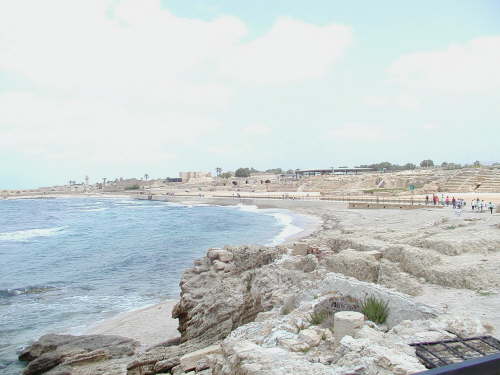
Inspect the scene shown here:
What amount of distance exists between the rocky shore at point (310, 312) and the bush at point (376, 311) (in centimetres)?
12

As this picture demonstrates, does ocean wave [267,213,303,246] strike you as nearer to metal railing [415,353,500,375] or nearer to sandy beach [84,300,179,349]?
sandy beach [84,300,179,349]

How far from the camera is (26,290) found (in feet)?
61.7

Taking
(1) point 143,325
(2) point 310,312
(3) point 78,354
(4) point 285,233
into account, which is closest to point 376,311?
(2) point 310,312

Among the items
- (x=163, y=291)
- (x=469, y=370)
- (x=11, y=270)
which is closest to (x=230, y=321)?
(x=469, y=370)

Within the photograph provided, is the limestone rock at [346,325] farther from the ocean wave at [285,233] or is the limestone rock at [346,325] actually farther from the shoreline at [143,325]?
the ocean wave at [285,233]

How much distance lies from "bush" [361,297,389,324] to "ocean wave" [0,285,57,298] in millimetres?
16577

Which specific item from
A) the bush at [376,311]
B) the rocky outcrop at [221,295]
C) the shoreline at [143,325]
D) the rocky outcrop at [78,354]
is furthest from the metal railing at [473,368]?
the shoreline at [143,325]

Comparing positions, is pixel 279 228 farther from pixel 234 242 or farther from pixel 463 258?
pixel 463 258

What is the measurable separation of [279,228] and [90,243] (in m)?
15.8

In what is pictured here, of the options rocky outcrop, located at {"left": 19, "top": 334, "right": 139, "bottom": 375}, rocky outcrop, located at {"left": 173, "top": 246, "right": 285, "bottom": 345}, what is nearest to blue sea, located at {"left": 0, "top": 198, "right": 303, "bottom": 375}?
rocky outcrop, located at {"left": 19, "top": 334, "right": 139, "bottom": 375}

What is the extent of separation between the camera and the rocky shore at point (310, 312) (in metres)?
5.02

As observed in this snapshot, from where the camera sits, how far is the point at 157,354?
862 cm

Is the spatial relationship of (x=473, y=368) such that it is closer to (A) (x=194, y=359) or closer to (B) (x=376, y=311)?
(B) (x=376, y=311)

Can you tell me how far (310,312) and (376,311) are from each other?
1049 millimetres
